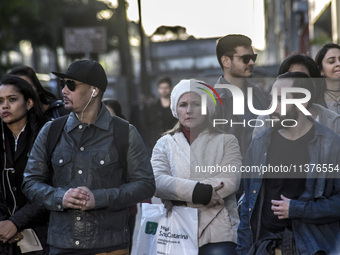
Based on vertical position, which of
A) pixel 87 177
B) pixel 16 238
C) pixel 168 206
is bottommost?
pixel 16 238

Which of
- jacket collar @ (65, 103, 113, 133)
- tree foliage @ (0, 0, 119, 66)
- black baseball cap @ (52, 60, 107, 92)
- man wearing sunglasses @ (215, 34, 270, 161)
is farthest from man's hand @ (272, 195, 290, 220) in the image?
tree foliage @ (0, 0, 119, 66)

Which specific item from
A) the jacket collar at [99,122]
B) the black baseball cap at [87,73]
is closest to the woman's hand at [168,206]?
the jacket collar at [99,122]

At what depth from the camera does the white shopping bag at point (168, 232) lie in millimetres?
5500

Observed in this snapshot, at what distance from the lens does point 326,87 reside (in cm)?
654

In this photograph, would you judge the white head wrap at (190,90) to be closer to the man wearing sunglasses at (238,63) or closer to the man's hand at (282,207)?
the man wearing sunglasses at (238,63)

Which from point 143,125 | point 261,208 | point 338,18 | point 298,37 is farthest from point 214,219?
point 298,37

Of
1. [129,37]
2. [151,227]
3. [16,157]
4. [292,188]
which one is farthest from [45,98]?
Result: [129,37]

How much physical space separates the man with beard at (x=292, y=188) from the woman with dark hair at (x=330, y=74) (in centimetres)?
122

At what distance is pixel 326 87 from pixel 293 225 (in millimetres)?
1943

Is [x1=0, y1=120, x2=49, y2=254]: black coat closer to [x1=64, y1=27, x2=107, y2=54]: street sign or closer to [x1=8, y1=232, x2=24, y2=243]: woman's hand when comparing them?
[x1=8, y1=232, x2=24, y2=243]: woman's hand

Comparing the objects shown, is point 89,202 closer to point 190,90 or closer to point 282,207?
point 282,207

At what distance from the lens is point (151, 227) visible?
5.73 m

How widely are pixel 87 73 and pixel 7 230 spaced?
1335mm

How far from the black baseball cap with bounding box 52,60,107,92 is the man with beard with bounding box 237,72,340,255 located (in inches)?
44.6
